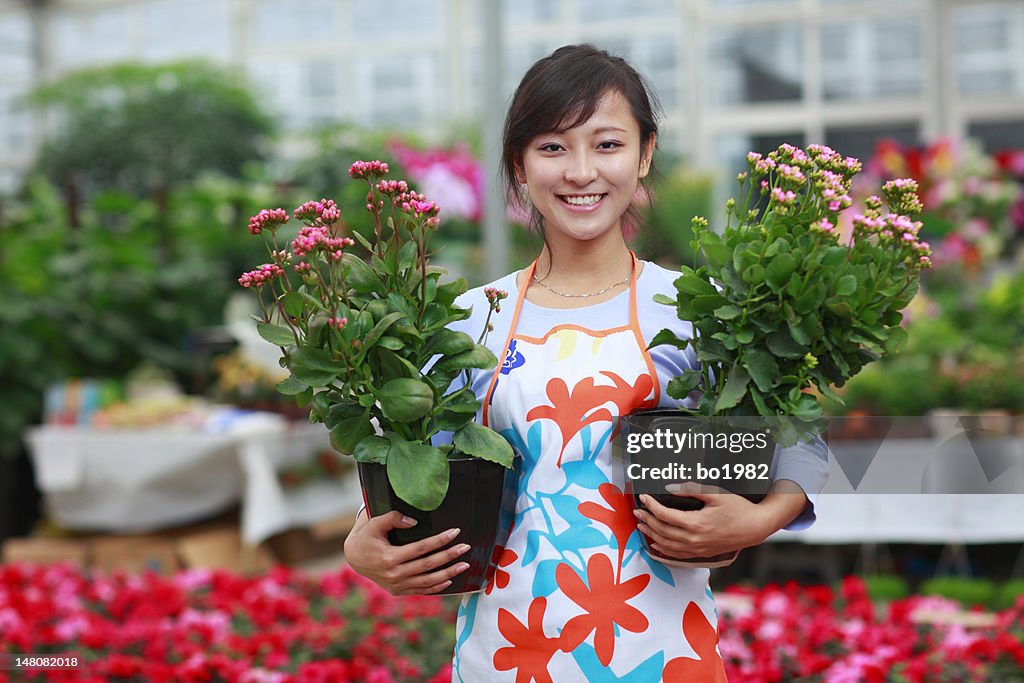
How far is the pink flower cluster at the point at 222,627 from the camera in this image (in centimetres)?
278

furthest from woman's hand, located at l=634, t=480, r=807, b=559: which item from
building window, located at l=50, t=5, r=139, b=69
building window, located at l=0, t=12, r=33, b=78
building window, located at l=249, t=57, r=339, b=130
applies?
building window, located at l=0, t=12, r=33, b=78

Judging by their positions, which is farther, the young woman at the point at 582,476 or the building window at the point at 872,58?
the building window at the point at 872,58

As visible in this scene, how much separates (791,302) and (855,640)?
185cm

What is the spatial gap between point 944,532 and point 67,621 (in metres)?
2.60

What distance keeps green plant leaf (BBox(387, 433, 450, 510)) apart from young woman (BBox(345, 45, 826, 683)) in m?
0.06

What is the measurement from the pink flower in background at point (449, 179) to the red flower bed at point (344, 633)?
2.30 meters

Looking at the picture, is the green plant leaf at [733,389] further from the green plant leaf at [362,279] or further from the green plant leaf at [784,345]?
the green plant leaf at [362,279]

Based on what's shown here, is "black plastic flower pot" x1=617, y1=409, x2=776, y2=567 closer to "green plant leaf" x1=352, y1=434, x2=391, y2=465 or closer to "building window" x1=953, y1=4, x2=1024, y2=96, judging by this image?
"green plant leaf" x1=352, y1=434, x2=391, y2=465

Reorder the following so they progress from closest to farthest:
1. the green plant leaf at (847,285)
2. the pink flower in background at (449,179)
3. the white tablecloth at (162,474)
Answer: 1. the green plant leaf at (847,285)
2. the white tablecloth at (162,474)
3. the pink flower in background at (449,179)

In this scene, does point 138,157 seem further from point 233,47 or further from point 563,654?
point 563,654

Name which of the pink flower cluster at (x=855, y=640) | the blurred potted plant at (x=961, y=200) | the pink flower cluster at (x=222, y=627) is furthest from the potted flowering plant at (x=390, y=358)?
the blurred potted plant at (x=961, y=200)

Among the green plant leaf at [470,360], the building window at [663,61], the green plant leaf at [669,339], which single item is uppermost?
the building window at [663,61]

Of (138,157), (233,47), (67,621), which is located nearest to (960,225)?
(67,621)

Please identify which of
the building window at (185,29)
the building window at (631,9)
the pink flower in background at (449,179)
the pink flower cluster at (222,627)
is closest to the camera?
the pink flower cluster at (222,627)
